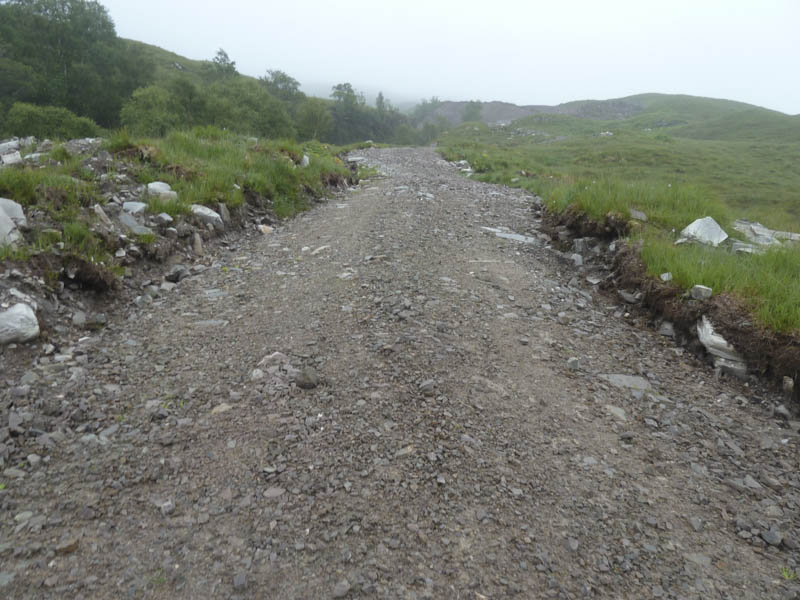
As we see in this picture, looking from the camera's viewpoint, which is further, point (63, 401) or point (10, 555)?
point (63, 401)

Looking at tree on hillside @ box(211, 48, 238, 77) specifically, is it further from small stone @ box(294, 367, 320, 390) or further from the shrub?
small stone @ box(294, 367, 320, 390)

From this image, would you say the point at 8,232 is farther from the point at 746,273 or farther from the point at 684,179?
the point at 684,179

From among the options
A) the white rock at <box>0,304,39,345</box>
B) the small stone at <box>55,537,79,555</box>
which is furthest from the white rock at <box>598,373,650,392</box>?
the white rock at <box>0,304,39,345</box>

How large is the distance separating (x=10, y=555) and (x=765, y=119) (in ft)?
319

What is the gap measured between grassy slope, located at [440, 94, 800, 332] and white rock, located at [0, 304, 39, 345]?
771cm

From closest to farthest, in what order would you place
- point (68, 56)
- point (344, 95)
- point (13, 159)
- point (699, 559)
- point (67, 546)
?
point (67, 546), point (699, 559), point (13, 159), point (68, 56), point (344, 95)

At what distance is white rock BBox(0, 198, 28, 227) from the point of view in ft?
17.9

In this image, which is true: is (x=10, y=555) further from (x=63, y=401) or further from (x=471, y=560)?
(x=471, y=560)

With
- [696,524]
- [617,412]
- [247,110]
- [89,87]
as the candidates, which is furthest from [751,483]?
[89,87]

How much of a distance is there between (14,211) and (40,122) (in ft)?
142

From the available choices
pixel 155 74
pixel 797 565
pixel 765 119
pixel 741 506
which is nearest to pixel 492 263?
pixel 741 506

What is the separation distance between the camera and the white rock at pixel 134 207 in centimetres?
717

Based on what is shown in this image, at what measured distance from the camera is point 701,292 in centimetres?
559

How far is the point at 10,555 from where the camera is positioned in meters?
2.38
